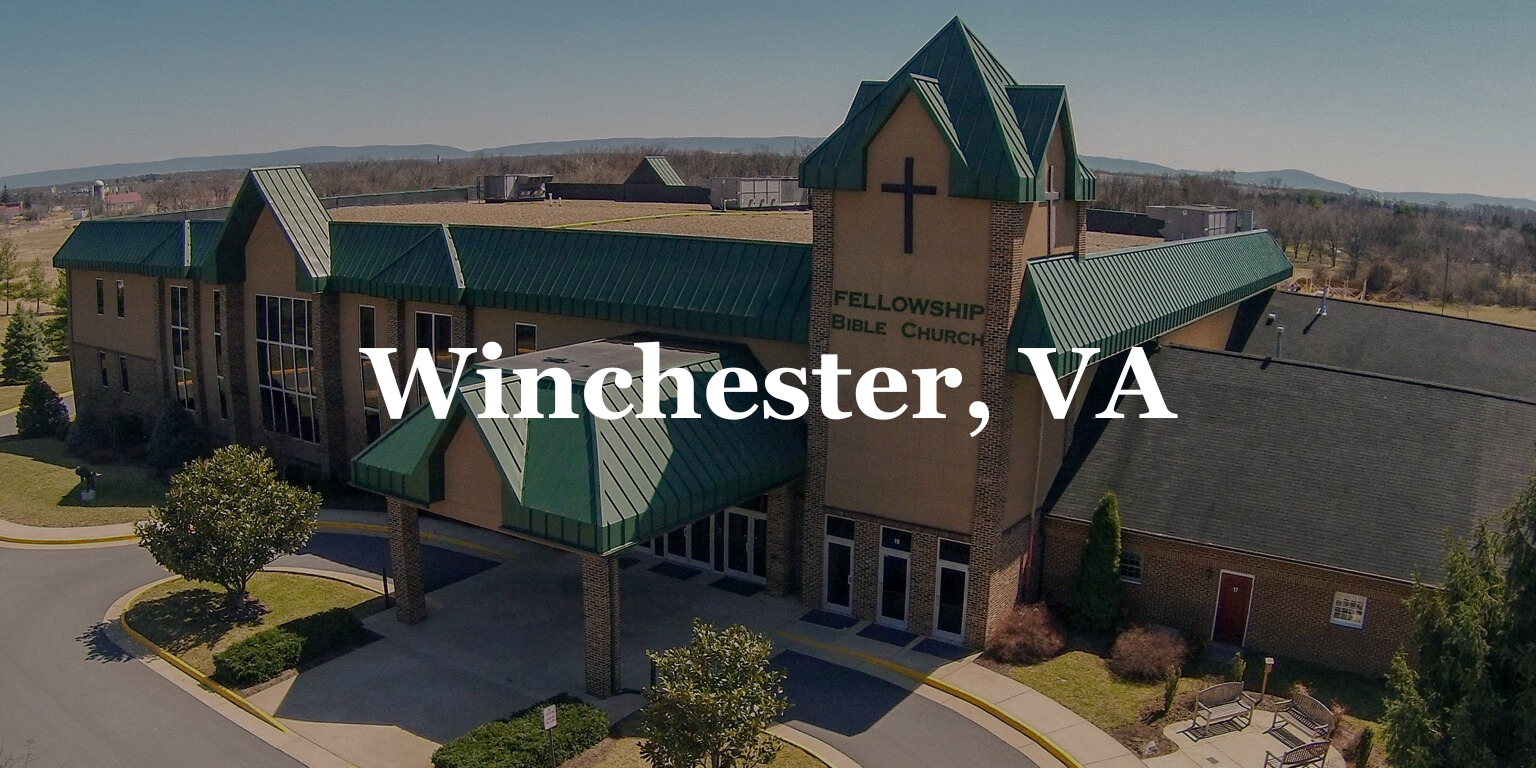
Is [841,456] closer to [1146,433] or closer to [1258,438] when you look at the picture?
[1146,433]

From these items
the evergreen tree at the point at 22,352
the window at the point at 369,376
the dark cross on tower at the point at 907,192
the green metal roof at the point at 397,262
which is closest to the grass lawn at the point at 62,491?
the window at the point at 369,376

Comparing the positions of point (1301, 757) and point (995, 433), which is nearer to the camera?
point (1301, 757)

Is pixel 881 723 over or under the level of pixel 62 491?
under

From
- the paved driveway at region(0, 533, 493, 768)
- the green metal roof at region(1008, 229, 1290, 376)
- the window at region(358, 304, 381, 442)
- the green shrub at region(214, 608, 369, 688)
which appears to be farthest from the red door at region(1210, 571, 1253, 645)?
the window at region(358, 304, 381, 442)

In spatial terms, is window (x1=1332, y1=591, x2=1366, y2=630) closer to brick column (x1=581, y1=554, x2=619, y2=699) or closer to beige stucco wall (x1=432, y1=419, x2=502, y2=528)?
brick column (x1=581, y1=554, x2=619, y2=699)

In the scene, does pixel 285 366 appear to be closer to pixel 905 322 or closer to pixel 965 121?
pixel 905 322

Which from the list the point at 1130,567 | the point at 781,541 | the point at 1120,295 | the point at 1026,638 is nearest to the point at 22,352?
the point at 781,541

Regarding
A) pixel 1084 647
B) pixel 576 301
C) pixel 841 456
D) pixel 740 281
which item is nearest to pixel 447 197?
pixel 576 301
